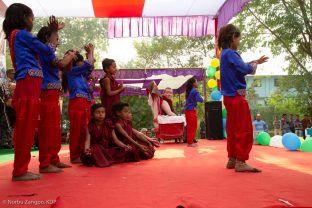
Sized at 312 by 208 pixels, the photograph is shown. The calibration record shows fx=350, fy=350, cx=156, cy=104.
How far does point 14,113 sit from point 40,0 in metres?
4.66

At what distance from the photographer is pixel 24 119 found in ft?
9.71

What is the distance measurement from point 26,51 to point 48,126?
76 centimetres

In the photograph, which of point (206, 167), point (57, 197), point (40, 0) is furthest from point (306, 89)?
point (57, 197)

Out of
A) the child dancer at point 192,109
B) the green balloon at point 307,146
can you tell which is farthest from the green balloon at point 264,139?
the green balloon at point 307,146

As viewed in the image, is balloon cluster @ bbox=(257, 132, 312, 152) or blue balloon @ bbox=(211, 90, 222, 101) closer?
balloon cluster @ bbox=(257, 132, 312, 152)

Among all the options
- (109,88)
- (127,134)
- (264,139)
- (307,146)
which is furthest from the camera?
(264,139)

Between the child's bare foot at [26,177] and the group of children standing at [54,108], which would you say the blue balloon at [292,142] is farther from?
the child's bare foot at [26,177]

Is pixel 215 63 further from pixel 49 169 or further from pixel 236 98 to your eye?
pixel 49 169

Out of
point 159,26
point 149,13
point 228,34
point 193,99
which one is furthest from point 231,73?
point 159,26

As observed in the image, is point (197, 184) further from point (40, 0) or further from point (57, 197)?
point (40, 0)

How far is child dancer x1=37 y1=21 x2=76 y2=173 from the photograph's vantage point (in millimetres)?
3402

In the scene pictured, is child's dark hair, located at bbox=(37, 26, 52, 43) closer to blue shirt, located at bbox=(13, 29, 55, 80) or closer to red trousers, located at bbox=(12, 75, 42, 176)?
blue shirt, located at bbox=(13, 29, 55, 80)

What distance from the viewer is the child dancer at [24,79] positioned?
295cm

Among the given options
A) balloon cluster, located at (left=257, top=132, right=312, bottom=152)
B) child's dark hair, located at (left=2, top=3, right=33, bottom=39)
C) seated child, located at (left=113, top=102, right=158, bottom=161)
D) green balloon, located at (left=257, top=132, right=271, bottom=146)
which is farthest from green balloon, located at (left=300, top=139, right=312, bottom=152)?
child's dark hair, located at (left=2, top=3, right=33, bottom=39)
